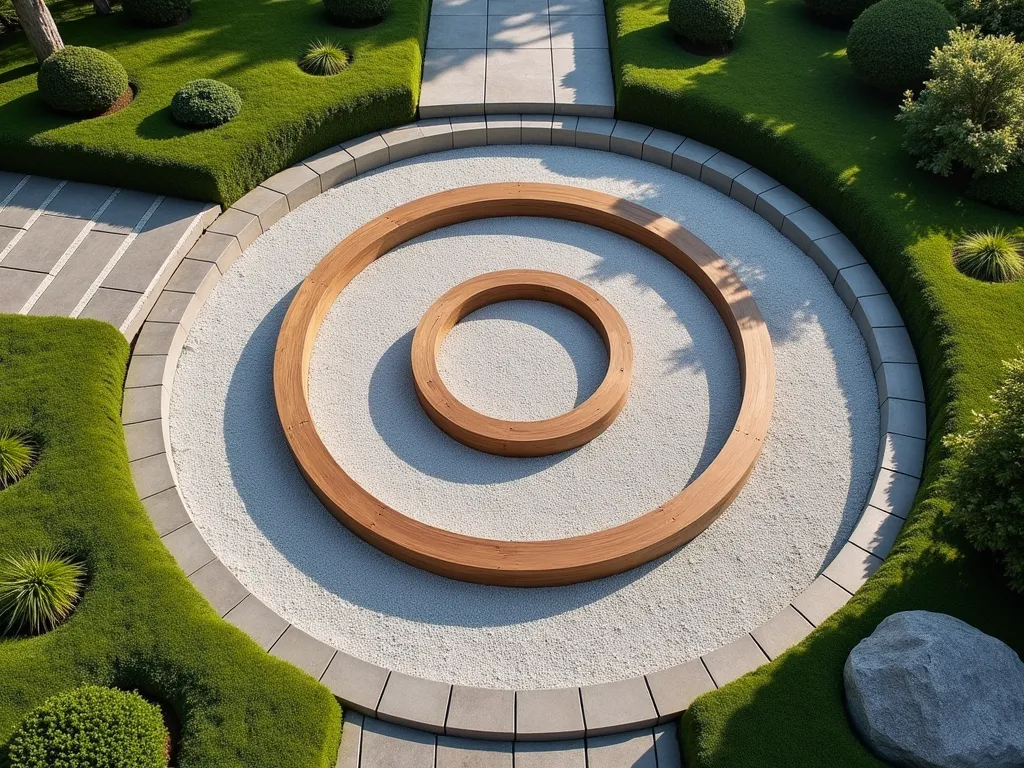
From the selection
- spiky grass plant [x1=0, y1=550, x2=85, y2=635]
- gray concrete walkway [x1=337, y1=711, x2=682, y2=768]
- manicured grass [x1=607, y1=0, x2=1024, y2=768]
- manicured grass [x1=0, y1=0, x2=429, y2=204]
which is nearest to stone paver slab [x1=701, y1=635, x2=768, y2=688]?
manicured grass [x1=607, y1=0, x2=1024, y2=768]

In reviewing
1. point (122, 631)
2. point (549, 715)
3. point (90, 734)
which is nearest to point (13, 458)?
point (122, 631)

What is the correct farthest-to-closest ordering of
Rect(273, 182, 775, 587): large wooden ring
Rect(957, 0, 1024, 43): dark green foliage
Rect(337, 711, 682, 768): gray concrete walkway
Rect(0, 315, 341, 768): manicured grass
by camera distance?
Rect(957, 0, 1024, 43): dark green foliage
Rect(273, 182, 775, 587): large wooden ring
Rect(337, 711, 682, 768): gray concrete walkway
Rect(0, 315, 341, 768): manicured grass

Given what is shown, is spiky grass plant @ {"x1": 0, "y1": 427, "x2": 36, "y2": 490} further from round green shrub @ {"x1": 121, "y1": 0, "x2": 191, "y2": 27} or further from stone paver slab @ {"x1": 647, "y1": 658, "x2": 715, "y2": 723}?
round green shrub @ {"x1": 121, "y1": 0, "x2": 191, "y2": 27}

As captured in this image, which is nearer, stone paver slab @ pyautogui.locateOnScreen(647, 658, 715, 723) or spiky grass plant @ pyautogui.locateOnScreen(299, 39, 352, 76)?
stone paver slab @ pyautogui.locateOnScreen(647, 658, 715, 723)

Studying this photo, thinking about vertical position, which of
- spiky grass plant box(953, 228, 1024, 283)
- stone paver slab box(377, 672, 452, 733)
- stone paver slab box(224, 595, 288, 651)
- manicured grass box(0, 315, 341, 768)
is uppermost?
spiky grass plant box(953, 228, 1024, 283)

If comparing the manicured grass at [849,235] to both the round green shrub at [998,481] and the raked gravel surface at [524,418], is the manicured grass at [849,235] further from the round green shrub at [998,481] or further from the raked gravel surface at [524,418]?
the raked gravel surface at [524,418]

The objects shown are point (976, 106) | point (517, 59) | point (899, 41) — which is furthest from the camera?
point (517, 59)

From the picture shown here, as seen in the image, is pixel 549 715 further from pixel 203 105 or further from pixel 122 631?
pixel 203 105

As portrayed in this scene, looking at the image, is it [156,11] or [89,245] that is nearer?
[89,245]
